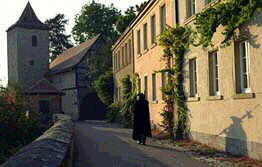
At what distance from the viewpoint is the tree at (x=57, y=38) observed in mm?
82375

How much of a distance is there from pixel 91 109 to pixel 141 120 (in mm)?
36152

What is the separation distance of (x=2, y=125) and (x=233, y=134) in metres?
14.3

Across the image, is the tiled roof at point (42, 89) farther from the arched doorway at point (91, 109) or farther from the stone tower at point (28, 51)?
the stone tower at point (28, 51)

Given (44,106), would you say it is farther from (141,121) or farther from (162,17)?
(141,121)

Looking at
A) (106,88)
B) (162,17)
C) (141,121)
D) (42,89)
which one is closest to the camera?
(141,121)

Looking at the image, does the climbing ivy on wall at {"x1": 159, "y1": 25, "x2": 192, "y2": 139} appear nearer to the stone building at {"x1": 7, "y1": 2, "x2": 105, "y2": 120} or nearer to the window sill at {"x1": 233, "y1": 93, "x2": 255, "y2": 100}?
the window sill at {"x1": 233, "y1": 93, "x2": 255, "y2": 100}

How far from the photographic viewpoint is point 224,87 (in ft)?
44.5

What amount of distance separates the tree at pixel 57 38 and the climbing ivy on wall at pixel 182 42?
212 feet

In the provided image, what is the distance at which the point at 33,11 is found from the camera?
230 ft

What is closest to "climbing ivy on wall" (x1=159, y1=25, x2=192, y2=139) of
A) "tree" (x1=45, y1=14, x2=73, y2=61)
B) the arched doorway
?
the arched doorway

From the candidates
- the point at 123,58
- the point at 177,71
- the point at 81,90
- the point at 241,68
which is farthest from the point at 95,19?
the point at 241,68

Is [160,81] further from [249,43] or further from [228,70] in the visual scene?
[249,43]

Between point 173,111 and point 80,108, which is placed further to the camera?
point 80,108

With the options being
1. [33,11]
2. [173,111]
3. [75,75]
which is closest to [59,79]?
[75,75]
